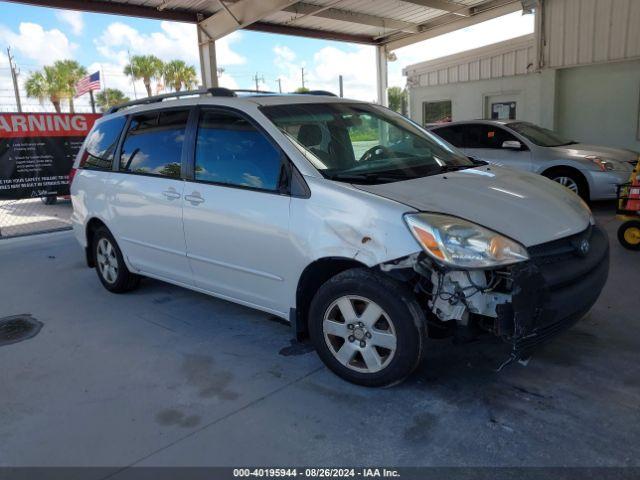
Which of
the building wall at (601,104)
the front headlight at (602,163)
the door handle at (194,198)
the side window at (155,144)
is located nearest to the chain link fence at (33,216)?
the side window at (155,144)

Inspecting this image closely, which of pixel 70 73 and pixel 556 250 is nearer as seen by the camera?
pixel 556 250

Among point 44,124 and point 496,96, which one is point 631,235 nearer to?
point 44,124

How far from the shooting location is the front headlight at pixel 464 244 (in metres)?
2.65

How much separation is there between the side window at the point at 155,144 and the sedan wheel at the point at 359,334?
1813 mm

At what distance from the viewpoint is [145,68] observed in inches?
1645

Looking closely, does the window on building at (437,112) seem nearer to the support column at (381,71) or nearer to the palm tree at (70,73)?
the support column at (381,71)

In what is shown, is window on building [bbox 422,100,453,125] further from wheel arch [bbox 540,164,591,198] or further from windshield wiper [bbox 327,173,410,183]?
windshield wiper [bbox 327,173,410,183]

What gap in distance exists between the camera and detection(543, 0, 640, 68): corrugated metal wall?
34.2 feet

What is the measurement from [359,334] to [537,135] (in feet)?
23.0

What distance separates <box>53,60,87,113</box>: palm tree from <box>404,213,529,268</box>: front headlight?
4286 cm

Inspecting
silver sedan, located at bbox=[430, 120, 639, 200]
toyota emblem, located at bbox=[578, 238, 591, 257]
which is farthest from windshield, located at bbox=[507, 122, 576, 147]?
toyota emblem, located at bbox=[578, 238, 591, 257]

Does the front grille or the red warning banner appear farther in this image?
the red warning banner

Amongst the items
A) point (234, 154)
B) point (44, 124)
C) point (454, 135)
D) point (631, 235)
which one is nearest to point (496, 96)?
point (454, 135)

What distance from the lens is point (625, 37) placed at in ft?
34.5
